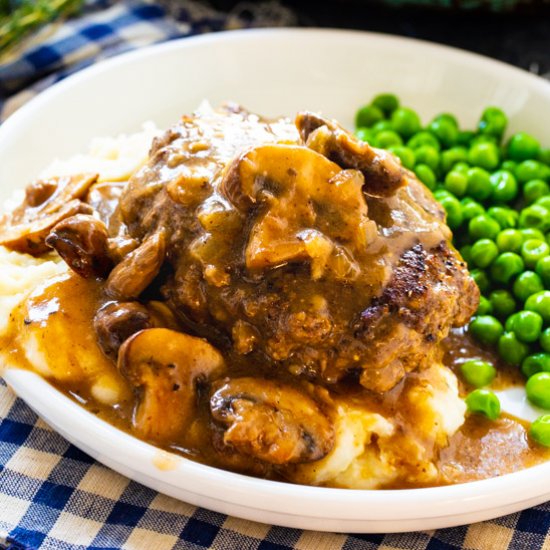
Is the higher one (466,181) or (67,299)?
A: (67,299)

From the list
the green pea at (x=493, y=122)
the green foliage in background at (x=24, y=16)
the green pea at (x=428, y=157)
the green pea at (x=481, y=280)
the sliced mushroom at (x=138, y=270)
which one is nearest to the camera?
the sliced mushroom at (x=138, y=270)

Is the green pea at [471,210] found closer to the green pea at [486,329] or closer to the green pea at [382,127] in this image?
the green pea at [486,329]

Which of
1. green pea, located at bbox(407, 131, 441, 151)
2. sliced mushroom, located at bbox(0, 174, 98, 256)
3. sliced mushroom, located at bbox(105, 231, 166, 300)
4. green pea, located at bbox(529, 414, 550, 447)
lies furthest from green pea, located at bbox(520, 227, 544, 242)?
sliced mushroom, located at bbox(0, 174, 98, 256)

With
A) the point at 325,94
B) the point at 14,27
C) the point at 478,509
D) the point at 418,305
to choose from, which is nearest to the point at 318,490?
the point at 478,509

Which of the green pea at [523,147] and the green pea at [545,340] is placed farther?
the green pea at [523,147]

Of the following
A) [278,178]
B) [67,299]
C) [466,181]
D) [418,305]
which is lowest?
[466,181]

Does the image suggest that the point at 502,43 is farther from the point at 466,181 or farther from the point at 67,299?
the point at 67,299

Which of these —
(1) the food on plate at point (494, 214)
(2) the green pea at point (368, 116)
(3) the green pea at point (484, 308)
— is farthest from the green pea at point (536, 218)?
(2) the green pea at point (368, 116)
